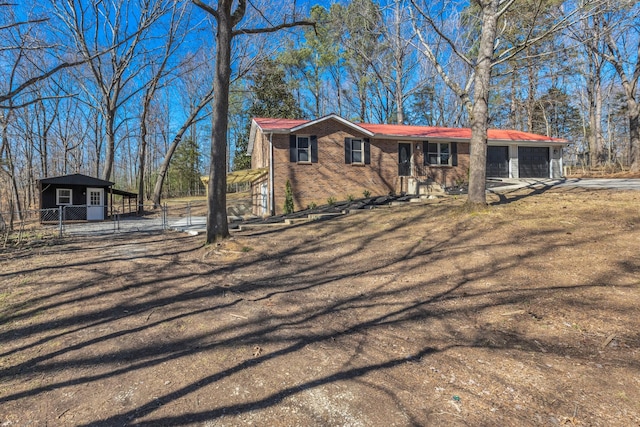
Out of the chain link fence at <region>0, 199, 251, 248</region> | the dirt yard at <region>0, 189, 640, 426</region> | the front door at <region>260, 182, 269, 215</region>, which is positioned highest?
the front door at <region>260, 182, 269, 215</region>

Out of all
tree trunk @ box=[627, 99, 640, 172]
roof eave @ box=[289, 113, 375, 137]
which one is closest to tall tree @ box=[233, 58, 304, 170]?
roof eave @ box=[289, 113, 375, 137]

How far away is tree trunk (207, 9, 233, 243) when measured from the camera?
26.5ft

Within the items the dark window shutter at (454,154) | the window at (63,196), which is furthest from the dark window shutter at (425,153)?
the window at (63,196)

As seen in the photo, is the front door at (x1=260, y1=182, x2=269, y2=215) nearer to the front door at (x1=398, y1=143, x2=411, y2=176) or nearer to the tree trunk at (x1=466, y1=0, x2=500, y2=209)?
the front door at (x1=398, y1=143, x2=411, y2=176)

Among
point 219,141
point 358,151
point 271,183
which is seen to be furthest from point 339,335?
point 358,151

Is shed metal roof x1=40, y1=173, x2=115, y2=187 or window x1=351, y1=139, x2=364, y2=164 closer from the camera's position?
window x1=351, y1=139, x2=364, y2=164

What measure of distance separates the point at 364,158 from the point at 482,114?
7.97 meters

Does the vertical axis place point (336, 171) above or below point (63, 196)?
above

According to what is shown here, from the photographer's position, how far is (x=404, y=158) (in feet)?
58.0

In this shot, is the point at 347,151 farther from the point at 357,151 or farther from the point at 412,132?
the point at 412,132

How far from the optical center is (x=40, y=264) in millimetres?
6754

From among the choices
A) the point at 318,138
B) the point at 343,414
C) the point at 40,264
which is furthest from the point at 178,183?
the point at 343,414

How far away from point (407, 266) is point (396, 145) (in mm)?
12413

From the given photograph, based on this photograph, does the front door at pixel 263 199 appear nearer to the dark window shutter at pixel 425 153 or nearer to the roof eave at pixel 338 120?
the roof eave at pixel 338 120
